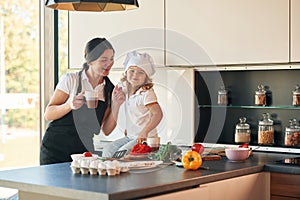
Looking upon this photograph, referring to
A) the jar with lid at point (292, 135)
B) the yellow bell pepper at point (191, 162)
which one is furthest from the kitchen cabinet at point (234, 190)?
the jar with lid at point (292, 135)

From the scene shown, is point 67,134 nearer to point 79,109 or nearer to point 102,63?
point 79,109

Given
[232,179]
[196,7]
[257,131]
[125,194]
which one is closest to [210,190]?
[232,179]

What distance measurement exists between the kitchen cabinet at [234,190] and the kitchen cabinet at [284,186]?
0.03 m

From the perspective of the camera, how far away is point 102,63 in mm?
3439

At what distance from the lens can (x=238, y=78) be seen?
3.72 meters

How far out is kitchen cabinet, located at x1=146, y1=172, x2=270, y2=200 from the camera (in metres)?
2.49

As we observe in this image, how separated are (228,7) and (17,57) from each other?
1.86 metres

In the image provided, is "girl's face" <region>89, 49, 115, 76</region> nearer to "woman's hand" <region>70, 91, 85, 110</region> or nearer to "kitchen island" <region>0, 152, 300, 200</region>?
"woman's hand" <region>70, 91, 85, 110</region>

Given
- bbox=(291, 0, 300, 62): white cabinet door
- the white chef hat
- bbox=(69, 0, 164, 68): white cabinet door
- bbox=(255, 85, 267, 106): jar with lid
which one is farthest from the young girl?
bbox=(291, 0, 300, 62): white cabinet door

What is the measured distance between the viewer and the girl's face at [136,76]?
3.56 m

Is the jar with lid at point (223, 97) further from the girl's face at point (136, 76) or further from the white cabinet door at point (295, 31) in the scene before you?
the white cabinet door at point (295, 31)

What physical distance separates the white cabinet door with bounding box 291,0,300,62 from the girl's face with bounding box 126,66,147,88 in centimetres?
90

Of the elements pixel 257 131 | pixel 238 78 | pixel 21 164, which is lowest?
pixel 21 164

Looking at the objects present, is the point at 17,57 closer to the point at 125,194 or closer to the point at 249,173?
the point at 249,173
